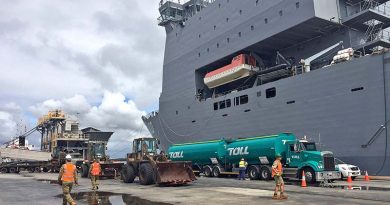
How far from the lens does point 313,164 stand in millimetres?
19188

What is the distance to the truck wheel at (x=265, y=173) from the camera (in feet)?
71.4

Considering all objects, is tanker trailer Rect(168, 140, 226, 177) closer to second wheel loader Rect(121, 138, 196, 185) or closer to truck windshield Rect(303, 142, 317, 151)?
second wheel loader Rect(121, 138, 196, 185)

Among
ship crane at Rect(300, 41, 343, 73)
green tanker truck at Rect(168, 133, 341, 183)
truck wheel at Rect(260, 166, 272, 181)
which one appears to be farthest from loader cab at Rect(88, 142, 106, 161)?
ship crane at Rect(300, 41, 343, 73)

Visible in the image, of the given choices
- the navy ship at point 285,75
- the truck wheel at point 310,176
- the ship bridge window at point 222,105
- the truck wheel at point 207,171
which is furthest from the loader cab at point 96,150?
the truck wheel at point 310,176

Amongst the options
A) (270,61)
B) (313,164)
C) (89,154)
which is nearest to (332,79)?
(313,164)

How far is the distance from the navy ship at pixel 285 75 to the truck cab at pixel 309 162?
94.1 inches

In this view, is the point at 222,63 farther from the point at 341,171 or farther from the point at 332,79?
the point at 341,171

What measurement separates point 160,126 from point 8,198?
1018 inches

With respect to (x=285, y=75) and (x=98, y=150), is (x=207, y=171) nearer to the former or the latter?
(x=98, y=150)

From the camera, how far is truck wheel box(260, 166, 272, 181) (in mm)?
21764

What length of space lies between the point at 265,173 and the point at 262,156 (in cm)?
108

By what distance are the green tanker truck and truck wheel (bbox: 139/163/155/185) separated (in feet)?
22.8

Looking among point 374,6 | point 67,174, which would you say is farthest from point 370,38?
point 67,174

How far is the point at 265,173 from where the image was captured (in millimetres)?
21984
